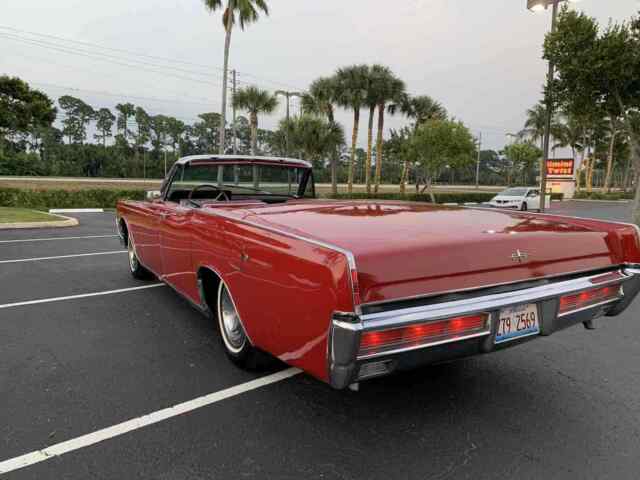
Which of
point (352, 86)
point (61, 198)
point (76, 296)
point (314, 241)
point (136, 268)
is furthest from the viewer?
point (352, 86)

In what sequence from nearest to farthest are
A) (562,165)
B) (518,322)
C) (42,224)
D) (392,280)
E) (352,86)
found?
(392,280), (518,322), (42,224), (352,86), (562,165)

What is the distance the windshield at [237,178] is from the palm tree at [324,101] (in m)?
24.2

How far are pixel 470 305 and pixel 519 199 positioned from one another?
2349 cm

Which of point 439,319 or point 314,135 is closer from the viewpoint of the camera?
point 439,319

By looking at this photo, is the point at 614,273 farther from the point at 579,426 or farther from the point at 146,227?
the point at 146,227

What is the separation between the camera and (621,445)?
2279 mm

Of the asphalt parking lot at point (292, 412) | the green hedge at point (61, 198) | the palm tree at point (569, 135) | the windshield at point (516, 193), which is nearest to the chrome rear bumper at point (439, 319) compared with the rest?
the asphalt parking lot at point (292, 412)

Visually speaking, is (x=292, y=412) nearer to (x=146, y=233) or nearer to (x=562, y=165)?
(x=146, y=233)

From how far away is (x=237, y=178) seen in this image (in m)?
4.44

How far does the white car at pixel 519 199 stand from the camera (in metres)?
23.2

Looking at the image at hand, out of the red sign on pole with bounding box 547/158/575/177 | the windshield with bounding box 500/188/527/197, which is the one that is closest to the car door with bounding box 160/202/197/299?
the windshield with bounding box 500/188/527/197

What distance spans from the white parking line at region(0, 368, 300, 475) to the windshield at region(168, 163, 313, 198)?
201 centimetres

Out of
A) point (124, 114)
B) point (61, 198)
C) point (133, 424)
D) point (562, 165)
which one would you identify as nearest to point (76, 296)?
point (133, 424)

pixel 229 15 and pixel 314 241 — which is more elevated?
pixel 229 15
